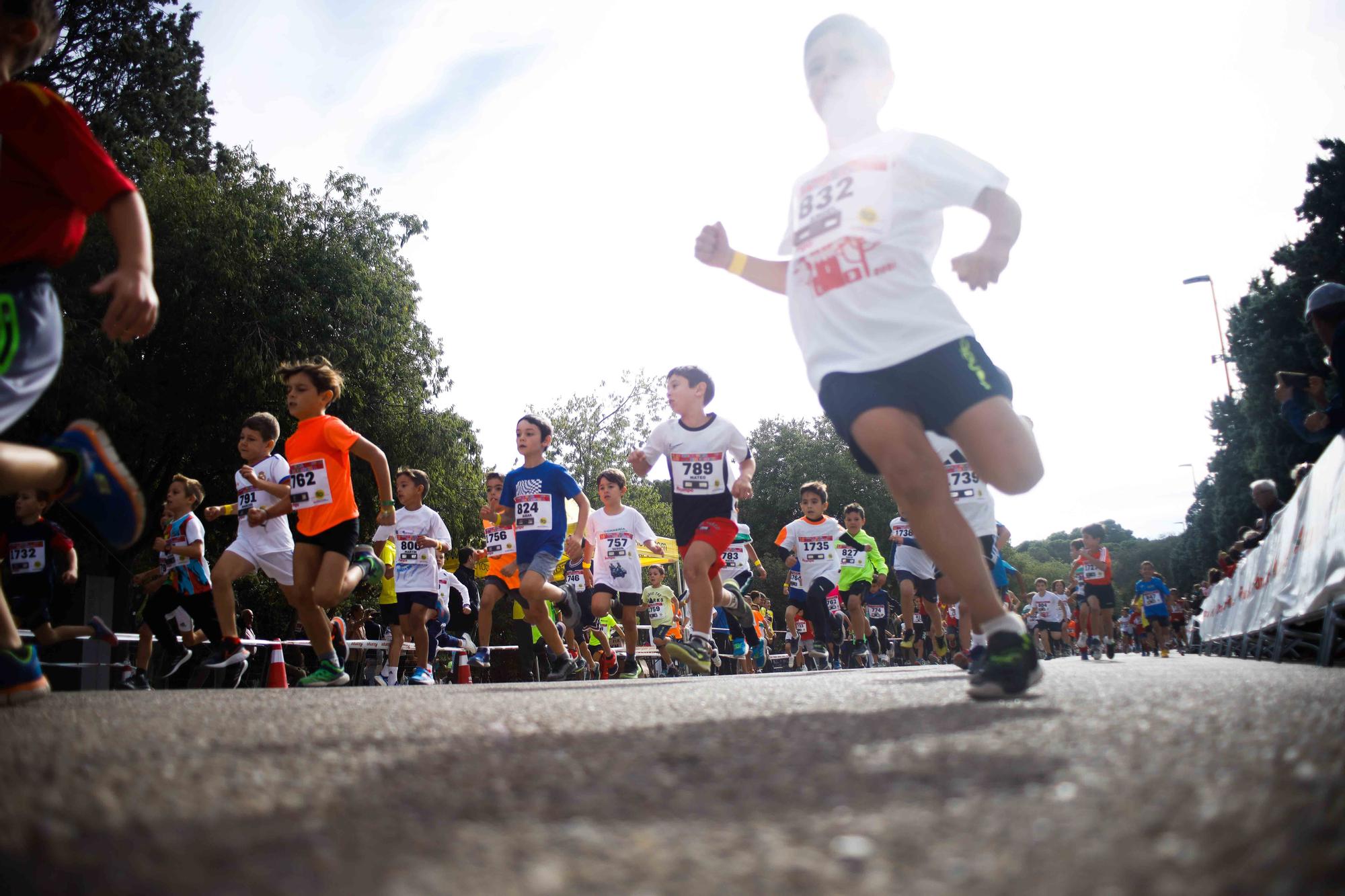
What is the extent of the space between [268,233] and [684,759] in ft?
65.0

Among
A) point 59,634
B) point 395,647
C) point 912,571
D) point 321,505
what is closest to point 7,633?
point 321,505

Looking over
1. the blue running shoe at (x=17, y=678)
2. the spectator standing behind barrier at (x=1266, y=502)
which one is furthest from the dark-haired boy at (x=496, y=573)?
the blue running shoe at (x=17, y=678)

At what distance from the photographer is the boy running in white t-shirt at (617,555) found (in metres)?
13.0

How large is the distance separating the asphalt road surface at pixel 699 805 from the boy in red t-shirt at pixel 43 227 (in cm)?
94

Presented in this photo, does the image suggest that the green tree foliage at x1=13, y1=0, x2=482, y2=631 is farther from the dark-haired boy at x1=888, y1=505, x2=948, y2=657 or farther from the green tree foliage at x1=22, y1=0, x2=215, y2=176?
the dark-haired boy at x1=888, y1=505, x2=948, y2=657

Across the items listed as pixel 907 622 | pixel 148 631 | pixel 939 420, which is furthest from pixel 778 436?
pixel 939 420

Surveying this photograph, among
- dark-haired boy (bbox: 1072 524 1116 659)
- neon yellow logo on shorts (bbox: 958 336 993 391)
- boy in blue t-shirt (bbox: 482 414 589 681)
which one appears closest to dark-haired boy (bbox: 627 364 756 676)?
boy in blue t-shirt (bbox: 482 414 589 681)

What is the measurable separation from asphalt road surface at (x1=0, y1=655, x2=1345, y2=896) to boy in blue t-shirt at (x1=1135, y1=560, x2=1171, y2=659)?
18984 millimetres

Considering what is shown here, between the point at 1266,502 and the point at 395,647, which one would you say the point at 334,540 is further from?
the point at 1266,502

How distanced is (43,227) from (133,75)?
20.1m

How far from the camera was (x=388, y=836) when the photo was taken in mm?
1237

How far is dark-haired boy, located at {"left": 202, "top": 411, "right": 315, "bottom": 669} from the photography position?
7.79m

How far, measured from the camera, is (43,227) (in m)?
3.22

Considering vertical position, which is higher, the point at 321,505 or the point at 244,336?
the point at 244,336
